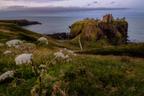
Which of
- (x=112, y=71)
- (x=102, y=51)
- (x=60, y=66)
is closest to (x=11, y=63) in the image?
(x=60, y=66)

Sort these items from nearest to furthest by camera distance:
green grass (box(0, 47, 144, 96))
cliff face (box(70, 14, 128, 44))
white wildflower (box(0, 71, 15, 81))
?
green grass (box(0, 47, 144, 96)) → white wildflower (box(0, 71, 15, 81)) → cliff face (box(70, 14, 128, 44))

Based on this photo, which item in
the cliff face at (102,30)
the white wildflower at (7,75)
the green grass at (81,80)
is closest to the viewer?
the green grass at (81,80)

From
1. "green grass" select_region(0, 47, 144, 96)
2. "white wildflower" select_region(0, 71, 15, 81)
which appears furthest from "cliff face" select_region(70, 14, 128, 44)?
"white wildflower" select_region(0, 71, 15, 81)

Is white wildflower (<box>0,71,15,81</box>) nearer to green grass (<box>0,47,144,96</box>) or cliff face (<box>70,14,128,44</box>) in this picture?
green grass (<box>0,47,144,96</box>)

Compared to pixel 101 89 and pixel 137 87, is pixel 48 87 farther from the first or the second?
pixel 137 87

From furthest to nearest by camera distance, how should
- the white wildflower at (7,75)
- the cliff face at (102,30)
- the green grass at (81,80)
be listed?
1. the cliff face at (102,30)
2. the white wildflower at (7,75)
3. the green grass at (81,80)

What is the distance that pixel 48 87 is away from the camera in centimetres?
1262

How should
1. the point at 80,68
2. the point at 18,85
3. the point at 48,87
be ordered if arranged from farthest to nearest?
the point at 80,68 → the point at 18,85 → the point at 48,87

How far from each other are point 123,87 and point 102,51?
3885cm

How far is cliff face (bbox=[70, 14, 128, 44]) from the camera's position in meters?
175

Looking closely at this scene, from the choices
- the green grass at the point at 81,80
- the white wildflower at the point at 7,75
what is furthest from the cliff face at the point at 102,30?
the white wildflower at the point at 7,75

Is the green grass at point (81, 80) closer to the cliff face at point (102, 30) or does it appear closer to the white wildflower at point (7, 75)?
the white wildflower at point (7, 75)

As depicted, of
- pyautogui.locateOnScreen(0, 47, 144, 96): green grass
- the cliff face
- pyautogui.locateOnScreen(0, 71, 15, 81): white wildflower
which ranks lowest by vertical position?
the cliff face

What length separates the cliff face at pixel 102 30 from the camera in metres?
175
